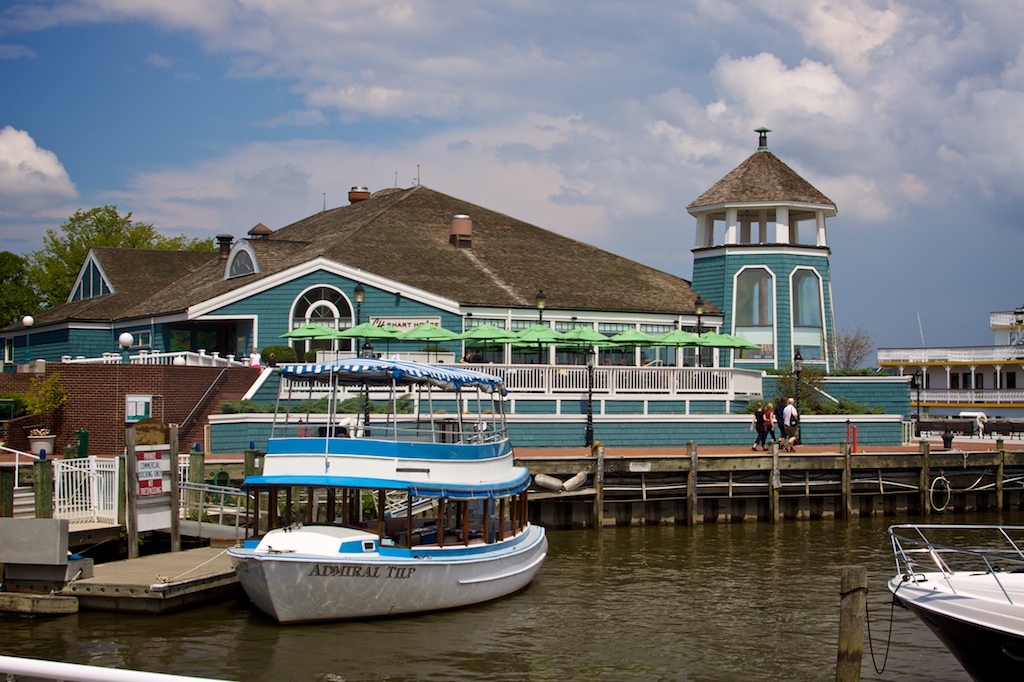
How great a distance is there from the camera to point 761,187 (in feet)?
161

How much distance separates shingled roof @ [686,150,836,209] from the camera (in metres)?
48.5

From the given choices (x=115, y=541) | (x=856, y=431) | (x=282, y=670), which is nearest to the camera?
(x=282, y=670)

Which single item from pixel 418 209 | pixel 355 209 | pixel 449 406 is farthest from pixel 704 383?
pixel 355 209

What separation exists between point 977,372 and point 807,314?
29786 mm

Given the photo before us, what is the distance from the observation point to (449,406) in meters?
36.2

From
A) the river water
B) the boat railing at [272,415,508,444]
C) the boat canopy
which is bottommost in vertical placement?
the river water

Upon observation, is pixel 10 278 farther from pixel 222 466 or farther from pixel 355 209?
pixel 222 466

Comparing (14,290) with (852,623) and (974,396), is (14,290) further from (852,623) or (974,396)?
(852,623)

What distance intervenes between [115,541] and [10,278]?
55749 millimetres

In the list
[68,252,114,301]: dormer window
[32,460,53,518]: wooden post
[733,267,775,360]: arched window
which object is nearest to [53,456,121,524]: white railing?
[32,460,53,518]: wooden post

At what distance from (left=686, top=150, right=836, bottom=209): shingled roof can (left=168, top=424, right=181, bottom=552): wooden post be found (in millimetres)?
31523

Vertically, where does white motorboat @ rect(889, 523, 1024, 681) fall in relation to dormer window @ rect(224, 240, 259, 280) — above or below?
below

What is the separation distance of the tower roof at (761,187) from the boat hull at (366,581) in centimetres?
3132

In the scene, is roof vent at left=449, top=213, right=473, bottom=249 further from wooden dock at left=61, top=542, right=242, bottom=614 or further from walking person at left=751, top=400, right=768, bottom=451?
wooden dock at left=61, top=542, right=242, bottom=614
